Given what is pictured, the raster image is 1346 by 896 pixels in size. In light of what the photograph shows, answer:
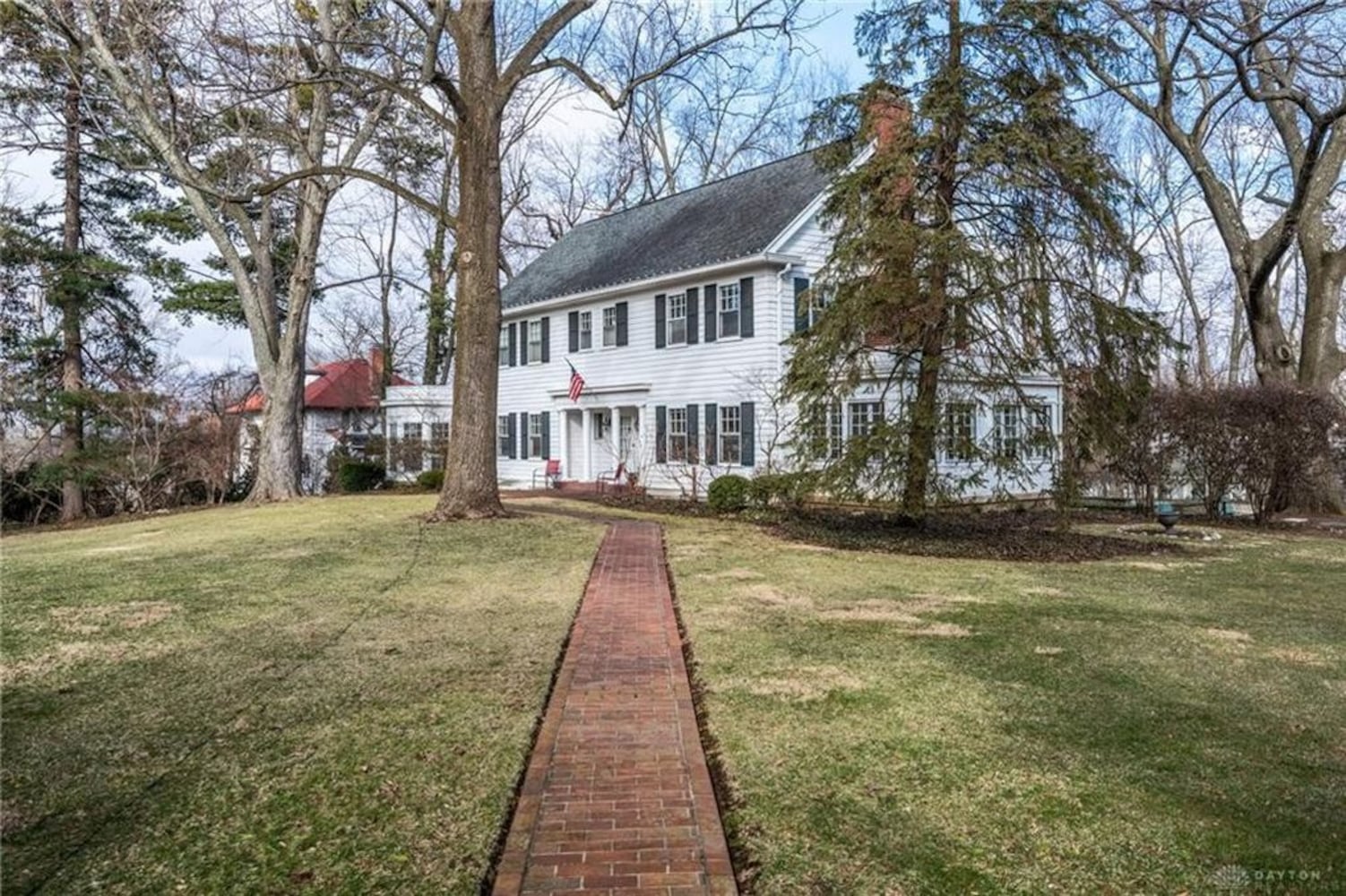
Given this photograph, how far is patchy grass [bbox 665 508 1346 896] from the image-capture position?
3.07 m

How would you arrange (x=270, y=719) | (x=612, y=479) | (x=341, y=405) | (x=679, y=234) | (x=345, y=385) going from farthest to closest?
(x=345, y=385) → (x=341, y=405) → (x=612, y=479) → (x=679, y=234) → (x=270, y=719)

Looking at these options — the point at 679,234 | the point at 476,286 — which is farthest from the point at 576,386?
the point at 476,286

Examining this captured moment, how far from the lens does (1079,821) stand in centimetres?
336

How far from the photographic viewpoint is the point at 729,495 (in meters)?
15.7

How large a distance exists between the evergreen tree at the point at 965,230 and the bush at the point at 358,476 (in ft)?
A: 54.5

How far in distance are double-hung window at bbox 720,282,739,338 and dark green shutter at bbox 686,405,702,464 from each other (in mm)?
1939

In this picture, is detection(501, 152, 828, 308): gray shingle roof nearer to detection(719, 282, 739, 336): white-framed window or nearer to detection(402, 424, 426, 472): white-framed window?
detection(719, 282, 739, 336): white-framed window

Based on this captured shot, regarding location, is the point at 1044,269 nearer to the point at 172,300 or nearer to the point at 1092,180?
the point at 1092,180

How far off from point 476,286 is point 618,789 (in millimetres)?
11048

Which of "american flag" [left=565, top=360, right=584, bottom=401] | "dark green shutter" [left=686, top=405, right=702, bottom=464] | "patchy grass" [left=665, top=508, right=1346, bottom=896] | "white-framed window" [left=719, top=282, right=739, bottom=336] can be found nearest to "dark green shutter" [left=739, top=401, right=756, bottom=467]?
"dark green shutter" [left=686, top=405, right=702, bottom=464]

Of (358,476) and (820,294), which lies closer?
(820,294)

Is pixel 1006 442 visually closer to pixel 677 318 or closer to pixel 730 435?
pixel 730 435

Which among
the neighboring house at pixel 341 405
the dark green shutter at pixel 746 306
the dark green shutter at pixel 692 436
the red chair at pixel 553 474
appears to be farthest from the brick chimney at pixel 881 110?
the neighboring house at pixel 341 405

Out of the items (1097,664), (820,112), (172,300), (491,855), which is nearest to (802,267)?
(820,112)
